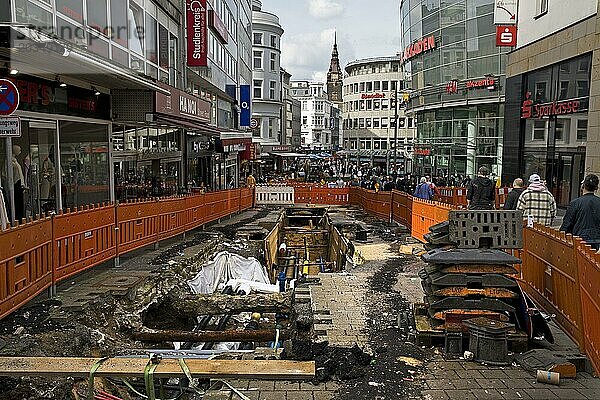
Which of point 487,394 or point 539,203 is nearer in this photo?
point 487,394

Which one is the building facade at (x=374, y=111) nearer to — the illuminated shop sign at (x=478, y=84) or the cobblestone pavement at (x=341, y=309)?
the illuminated shop sign at (x=478, y=84)

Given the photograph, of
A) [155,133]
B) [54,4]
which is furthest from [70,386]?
[155,133]

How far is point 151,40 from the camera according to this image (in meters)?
19.0

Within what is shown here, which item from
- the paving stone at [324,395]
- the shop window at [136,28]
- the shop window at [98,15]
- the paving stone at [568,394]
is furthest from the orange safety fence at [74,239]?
the paving stone at [568,394]

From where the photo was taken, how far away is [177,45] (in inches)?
914

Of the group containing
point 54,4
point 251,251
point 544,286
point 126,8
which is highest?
point 126,8

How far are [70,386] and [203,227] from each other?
45.3ft

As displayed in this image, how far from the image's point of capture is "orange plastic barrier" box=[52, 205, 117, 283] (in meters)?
8.91

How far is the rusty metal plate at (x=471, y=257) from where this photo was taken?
6.79 m

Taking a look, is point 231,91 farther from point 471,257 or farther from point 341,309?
point 471,257

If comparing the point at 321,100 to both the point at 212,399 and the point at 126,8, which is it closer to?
the point at 126,8

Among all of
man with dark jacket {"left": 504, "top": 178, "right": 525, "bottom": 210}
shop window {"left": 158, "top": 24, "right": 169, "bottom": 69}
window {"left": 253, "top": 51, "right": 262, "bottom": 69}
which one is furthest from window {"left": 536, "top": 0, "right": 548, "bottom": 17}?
window {"left": 253, "top": 51, "right": 262, "bottom": 69}

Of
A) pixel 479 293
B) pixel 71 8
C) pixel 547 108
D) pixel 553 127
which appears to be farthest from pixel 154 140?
pixel 479 293

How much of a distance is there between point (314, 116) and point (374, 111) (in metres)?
35.8
